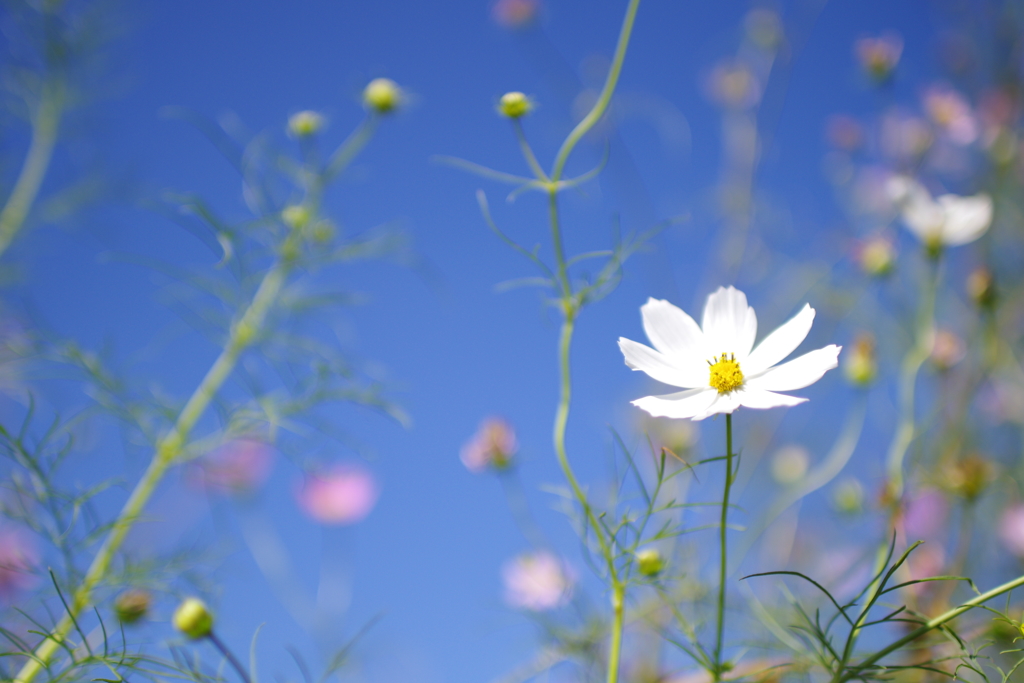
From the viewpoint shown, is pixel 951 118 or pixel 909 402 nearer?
pixel 909 402

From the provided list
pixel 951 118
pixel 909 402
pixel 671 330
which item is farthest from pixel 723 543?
pixel 951 118

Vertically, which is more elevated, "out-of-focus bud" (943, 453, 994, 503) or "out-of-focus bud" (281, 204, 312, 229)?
"out-of-focus bud" (281, 204, 312, 229)

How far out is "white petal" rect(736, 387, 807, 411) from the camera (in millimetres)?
386

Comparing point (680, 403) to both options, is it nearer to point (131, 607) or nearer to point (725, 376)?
point (725, 376)

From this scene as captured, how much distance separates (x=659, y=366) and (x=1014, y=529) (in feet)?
3.13

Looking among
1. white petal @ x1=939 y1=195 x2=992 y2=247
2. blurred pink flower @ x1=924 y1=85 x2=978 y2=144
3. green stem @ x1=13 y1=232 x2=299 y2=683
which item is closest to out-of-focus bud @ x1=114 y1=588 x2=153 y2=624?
green stem @ x1=13 y1=232 x2=299 y2=683

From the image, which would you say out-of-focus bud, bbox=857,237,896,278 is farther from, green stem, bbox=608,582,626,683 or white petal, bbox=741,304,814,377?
green stem, bbox=608,582,626,683

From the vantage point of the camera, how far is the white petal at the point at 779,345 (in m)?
0.46

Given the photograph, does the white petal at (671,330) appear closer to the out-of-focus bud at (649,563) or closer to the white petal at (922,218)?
the out-of-focus bud at (649,563)

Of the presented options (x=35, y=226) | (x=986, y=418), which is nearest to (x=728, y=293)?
(x=35, y=226)

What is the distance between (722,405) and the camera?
15.6 inches

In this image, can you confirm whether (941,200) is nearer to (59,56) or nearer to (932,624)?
(932,624)

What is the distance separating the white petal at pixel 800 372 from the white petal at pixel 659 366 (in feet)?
0.13

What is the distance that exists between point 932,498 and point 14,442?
126 cm
